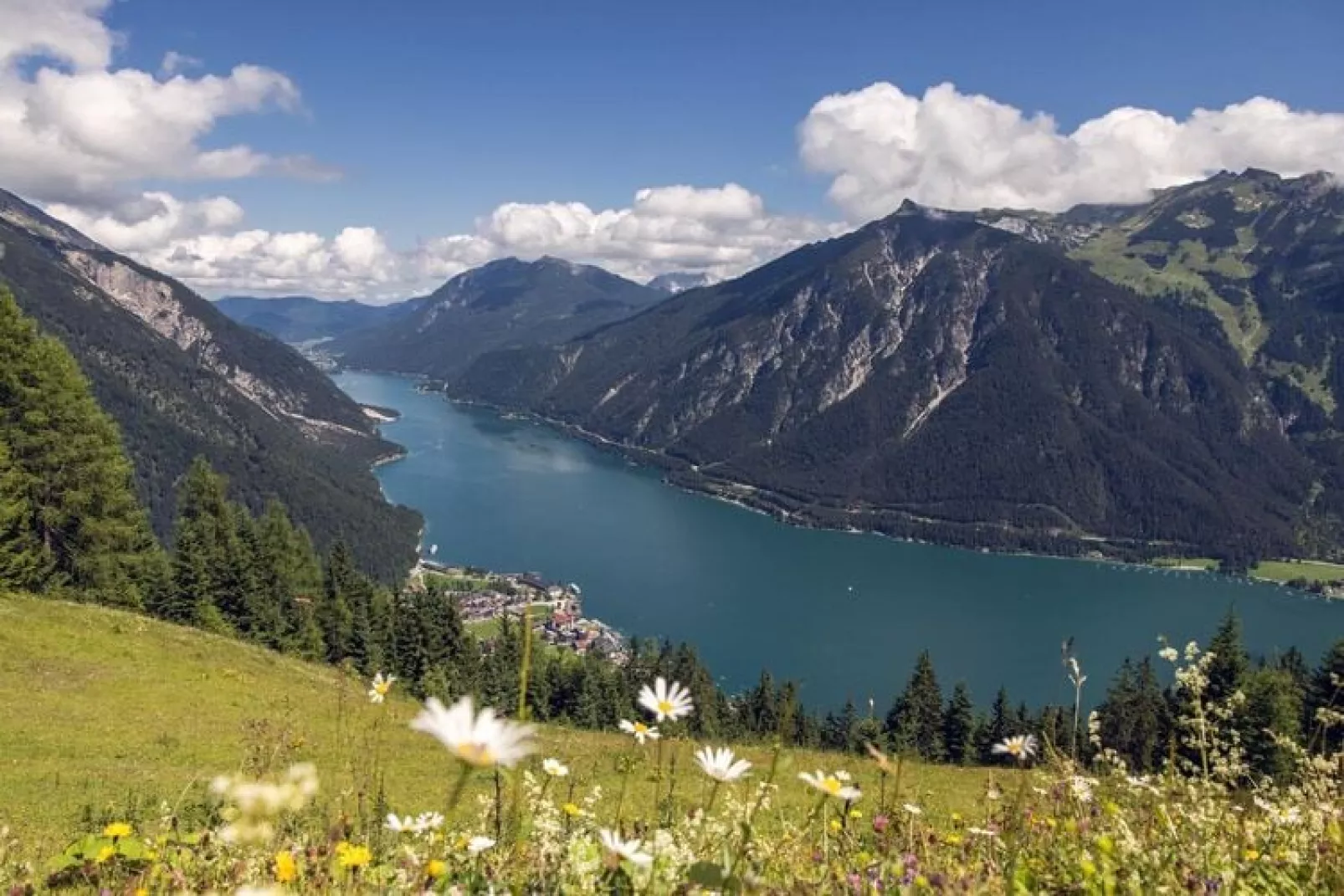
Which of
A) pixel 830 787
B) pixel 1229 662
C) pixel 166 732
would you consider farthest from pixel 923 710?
pixel 830 787

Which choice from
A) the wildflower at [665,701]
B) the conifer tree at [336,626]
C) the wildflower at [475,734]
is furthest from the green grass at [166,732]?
the conifer tree at [336,626]

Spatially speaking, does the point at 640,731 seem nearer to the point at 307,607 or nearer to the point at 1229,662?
the point at 307,607

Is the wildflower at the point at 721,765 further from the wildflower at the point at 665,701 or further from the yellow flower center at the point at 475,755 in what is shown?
the yellow flower center at the point at 475,755

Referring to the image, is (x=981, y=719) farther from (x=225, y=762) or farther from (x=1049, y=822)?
(x=1049, y=822)

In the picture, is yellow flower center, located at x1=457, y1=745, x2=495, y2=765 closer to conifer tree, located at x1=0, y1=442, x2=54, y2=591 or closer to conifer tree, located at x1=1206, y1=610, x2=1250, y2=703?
conifer tree, located at x1=0, y1=442, x2=54, y2=591

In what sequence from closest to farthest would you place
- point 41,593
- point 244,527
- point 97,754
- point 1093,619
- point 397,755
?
point 97,754 < point 397,755 < point 41,593 < point 244,527 < point 1093,619

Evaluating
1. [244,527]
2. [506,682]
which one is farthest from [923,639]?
[244,527]
